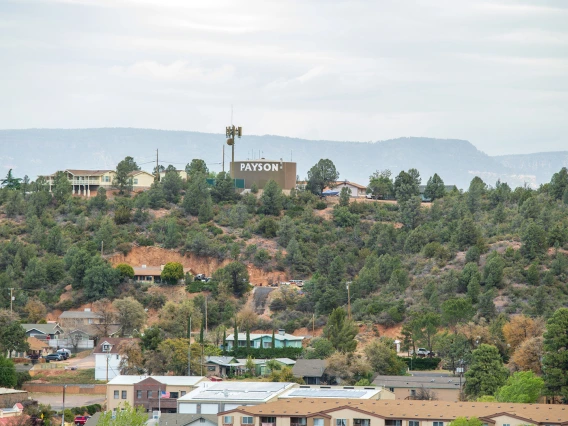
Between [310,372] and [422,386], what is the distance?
33.2ft

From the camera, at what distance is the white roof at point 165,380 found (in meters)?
90.6

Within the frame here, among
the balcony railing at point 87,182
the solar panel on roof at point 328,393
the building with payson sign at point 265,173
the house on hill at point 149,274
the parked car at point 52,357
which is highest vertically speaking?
the building with payson sign at point 265,173

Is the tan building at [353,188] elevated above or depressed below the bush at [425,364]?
above

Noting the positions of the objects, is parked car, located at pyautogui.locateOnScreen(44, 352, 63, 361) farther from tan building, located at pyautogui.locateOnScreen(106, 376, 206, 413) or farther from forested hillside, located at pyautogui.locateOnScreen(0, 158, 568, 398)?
tan building, located at pyautogui.locateOnScreen(106, 376, 206, 413)

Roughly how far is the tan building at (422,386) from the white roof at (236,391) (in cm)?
718

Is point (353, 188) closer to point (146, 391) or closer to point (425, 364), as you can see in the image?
point (425, 364)

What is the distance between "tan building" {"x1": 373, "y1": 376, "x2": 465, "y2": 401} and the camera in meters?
90.5

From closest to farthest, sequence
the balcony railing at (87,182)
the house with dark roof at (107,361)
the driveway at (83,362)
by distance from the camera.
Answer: the house with dark roof at (107,361) < the driveway at (83,362) < the balcony railing at (87,182)

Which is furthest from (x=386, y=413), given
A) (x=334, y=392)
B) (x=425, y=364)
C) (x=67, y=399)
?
(x=67, y=399)

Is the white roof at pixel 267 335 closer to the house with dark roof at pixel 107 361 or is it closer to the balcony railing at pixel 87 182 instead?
the house with dark roof at pixel 107 361

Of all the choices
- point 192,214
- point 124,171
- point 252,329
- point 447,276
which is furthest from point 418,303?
point 124,171

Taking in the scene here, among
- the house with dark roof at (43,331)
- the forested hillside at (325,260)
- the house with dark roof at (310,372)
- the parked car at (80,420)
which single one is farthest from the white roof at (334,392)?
the house with dark roof at (43,331)

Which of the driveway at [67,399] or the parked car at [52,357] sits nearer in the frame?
the driveway at [67,399]

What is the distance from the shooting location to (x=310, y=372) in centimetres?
9769
